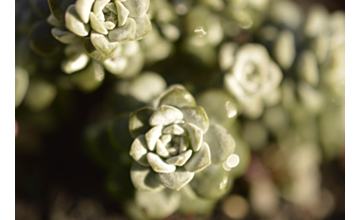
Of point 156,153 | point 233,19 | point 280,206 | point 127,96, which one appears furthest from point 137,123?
point 280,206

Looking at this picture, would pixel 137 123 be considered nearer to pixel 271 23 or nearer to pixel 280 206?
pixel 271 23

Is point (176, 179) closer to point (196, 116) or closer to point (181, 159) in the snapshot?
point (181, 159)

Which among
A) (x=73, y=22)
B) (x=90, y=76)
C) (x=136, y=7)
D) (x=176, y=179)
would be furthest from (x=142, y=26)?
(x=176, y=179)

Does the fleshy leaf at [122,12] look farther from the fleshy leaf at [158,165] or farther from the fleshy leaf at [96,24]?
the fleshy leaf at [158,165]

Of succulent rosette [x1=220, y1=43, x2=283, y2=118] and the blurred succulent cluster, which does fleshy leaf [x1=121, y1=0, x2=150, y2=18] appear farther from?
succulent rosette [x1=220, y1=43, x2=283, y2=118]

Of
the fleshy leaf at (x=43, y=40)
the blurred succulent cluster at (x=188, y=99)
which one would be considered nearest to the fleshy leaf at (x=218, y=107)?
the blurred succulent cluster at (x=188, y=99)

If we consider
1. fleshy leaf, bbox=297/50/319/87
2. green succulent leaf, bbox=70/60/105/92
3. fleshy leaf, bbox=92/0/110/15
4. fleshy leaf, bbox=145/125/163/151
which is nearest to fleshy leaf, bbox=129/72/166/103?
green succulent leaf, bbox=70/60/105/92

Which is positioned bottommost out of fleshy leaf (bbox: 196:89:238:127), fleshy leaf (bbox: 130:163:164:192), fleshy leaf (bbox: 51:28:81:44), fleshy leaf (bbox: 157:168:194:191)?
fleshy leaf (bbox: 130:163:164:192)
